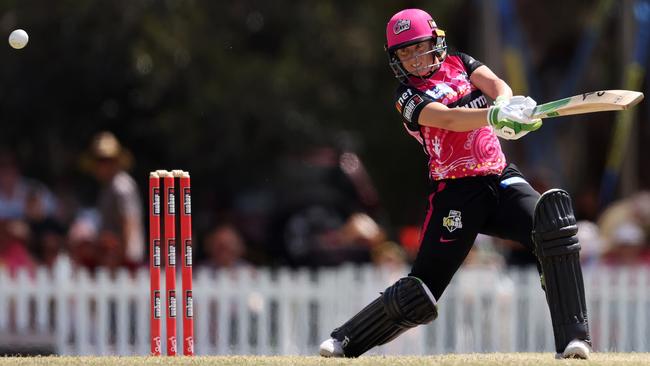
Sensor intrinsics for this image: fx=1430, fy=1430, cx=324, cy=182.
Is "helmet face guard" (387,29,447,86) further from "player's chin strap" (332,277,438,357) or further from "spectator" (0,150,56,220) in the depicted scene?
"spectator" (0,150,56,220)

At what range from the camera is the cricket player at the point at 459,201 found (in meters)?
7.14

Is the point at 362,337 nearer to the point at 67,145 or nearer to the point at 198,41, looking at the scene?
the point at 198,41

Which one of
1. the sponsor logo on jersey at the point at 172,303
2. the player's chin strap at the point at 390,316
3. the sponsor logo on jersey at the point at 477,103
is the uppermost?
the sponsor logo on jersey at the point at 477,103

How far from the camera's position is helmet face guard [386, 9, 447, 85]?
7.39m

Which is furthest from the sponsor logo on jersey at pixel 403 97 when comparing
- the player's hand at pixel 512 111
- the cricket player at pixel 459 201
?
the player's hand at pixel 512 111

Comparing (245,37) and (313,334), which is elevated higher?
(245,37)

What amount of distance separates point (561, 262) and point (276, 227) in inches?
316

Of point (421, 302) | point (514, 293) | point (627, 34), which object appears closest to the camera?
point (421, 302)

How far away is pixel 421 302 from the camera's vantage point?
289 inches

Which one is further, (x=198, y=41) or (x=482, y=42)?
(x=482, y=42)

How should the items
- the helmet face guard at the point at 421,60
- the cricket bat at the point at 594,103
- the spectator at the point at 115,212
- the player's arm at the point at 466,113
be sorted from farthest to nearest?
the spectator at the point at 115,212 < the helmet face guard at the point at 421,60 < the player's arm at the point at 466,113 < the cricket bat at the point at 594,103

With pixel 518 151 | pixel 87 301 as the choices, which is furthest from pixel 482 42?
pixel 87 301

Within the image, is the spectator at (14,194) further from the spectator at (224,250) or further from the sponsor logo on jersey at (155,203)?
the sponsor logo on jersey at (155,203)

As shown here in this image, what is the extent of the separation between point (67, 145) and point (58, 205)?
2.47 ft
